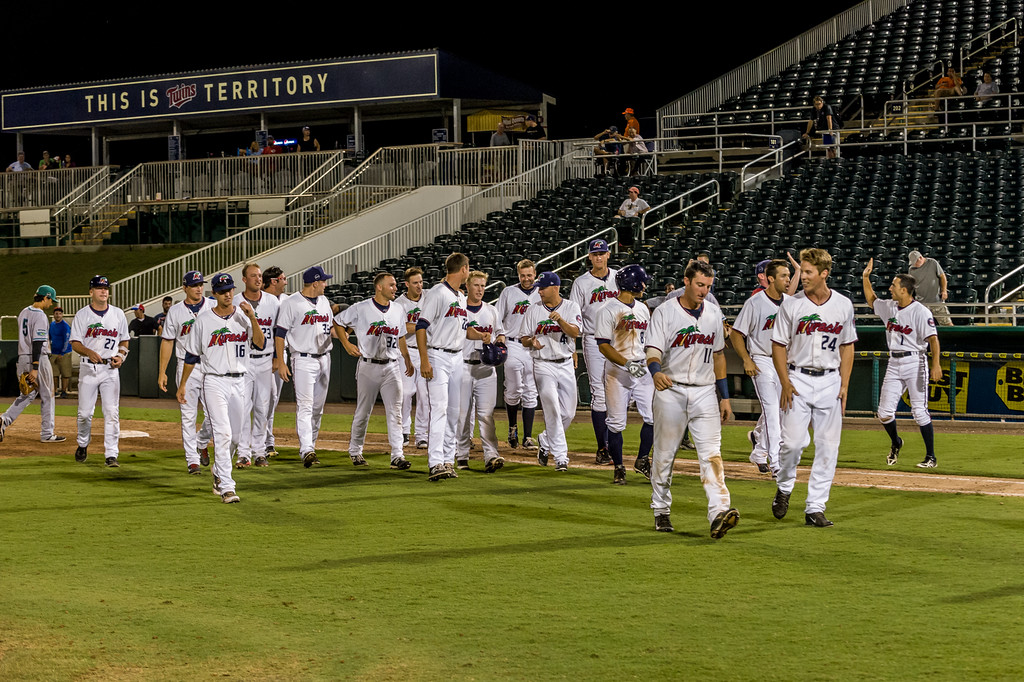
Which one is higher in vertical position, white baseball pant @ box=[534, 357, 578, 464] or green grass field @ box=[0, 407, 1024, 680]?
white baseball pant @ box=[534, 357, 578, 464]

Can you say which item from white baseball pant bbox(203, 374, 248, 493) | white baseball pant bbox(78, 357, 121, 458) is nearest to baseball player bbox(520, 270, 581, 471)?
white baseball pant bbox(203, 374, 248, 493)

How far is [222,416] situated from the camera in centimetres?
1057

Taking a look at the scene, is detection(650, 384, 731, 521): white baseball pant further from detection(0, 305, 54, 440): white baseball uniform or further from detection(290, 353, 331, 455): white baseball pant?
detection(0, 305, 54, 440): white baseball uniform

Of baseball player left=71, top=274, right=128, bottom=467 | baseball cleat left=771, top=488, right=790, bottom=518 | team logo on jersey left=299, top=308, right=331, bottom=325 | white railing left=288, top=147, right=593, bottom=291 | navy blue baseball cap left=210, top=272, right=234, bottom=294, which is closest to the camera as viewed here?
baseball cleat left=771, top=488, right=790, bottom=518

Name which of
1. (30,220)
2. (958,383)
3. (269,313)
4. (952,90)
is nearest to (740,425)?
(958,383)

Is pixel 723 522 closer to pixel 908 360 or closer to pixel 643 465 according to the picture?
pixel 643 465

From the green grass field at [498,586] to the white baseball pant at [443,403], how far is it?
51 cm

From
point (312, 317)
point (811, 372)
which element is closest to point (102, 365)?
point (312, 317)

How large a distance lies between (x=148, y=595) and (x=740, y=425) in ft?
40.8

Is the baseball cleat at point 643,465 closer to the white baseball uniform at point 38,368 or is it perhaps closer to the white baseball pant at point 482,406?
the white baseball pant at point 482,406

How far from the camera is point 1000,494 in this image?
35.7 ft

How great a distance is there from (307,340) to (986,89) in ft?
67.3

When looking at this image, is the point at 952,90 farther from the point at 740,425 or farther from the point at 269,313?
the point at 269,313

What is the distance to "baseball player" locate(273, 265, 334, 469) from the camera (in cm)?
1315
